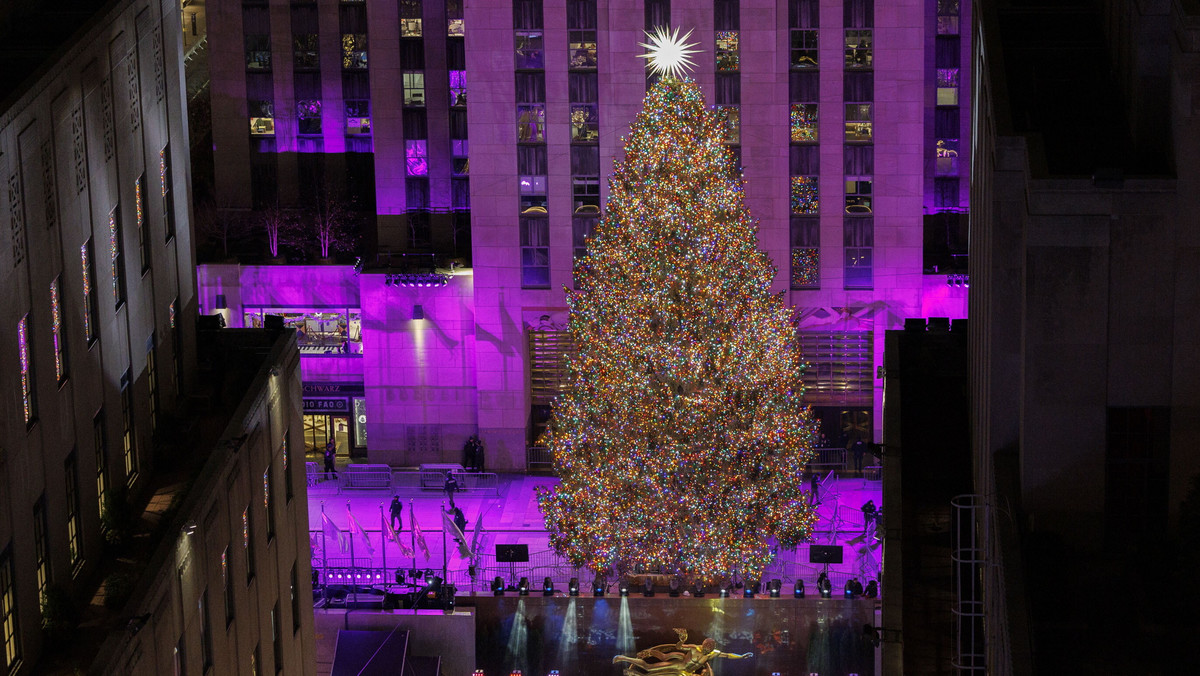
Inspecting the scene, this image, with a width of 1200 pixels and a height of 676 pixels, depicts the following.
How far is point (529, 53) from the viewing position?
2330 inches

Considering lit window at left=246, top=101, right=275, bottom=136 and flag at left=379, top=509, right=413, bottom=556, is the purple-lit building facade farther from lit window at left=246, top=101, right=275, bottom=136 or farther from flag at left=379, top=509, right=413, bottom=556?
flag at left=379, top=509, right=413, bottom=556

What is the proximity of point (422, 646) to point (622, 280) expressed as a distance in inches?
410

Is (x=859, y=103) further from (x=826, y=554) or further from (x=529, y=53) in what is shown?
(x=826, y=554)

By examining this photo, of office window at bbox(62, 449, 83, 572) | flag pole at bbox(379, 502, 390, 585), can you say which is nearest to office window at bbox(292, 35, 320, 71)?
flag pole at bbox(379, 502, 390, 585)

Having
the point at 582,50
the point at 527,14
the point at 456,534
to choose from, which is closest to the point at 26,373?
the point at 456,534

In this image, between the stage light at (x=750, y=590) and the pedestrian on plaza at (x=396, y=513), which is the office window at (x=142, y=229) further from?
the pedestrian on plaza at (x=396, y=513)

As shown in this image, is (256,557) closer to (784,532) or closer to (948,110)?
(784,532)

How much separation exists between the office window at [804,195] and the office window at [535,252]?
324 inches

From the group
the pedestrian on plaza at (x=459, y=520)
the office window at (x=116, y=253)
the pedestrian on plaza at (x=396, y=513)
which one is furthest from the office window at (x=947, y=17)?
the office window at (x=116, y=253)

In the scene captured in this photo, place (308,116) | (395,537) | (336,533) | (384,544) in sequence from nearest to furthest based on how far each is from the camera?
(384,544) → (395,537) → (336,533) → (308,116)

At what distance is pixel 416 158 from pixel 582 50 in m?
9.87

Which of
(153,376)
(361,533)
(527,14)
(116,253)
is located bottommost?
(361,533)

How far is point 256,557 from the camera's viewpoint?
33438 millimetres

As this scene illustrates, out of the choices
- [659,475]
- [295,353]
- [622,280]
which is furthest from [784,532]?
[295,353]
